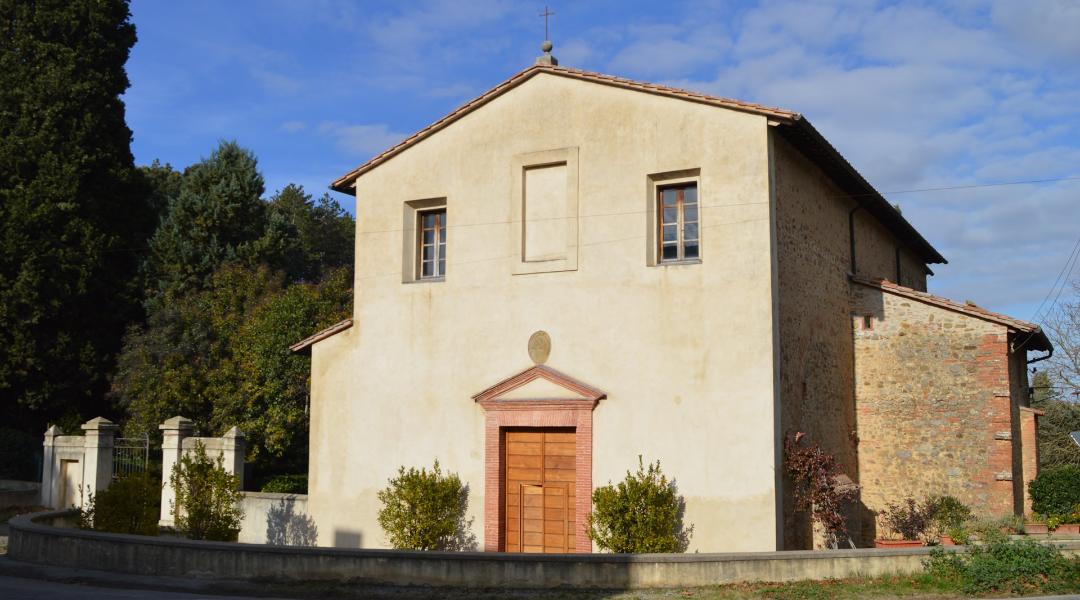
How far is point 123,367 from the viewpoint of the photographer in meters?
27.5

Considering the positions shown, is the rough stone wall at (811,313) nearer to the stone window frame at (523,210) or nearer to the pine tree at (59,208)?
the stone window frame at (523,210)

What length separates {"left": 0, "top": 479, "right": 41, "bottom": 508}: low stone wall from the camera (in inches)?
913

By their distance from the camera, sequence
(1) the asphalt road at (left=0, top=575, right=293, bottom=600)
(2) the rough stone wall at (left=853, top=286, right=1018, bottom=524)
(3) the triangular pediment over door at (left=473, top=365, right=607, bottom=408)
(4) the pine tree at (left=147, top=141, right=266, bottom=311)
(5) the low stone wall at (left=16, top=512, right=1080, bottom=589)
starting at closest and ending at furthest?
1. (1) the asphalt road at (left=0, top=575, right=293, bottom=600)
2. (5) the low stone wall at (left=16, top=512, right=1080, bottom=589)
3. (3) the triangular pediment over door at (left=473, top=365, right=607, bottom=408)
4. (2) the rough stone wall at (left=853, top=286, right=1018, bottom=524)
5. (4) the pine tree at (left=147, top=141, right=266, bottom=311)

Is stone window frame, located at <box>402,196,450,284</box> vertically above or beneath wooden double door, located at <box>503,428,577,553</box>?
above

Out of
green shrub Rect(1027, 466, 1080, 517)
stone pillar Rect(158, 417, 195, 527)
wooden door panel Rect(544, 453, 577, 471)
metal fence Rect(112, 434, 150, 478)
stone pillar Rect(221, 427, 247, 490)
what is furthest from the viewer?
metal fence Rect(112, 434, 150, 478)

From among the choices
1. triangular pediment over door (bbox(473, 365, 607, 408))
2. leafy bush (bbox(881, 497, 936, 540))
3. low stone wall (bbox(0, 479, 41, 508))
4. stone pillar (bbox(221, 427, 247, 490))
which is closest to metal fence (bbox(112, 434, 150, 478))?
low stone wall (bbox(0, 479, 41, 508))

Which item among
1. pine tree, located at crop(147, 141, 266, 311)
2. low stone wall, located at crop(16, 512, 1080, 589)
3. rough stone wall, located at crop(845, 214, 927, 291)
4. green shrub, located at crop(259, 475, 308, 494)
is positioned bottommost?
low stone wall, located at crop(16, 512, 1080, 589)

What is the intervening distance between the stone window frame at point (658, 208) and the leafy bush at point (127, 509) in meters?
9.00

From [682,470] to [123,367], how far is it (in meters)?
19.7

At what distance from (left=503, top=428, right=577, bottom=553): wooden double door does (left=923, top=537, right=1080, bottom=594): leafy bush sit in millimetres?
5610

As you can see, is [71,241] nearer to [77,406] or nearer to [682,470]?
[77,406]

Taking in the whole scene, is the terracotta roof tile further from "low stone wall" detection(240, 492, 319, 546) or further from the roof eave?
"low stone wall" detection(240, 492, 319, 546)

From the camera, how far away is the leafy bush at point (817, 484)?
45.2 ft

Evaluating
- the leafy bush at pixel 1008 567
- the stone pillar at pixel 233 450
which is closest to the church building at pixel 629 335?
the leafy bush at pixel 1008 567
